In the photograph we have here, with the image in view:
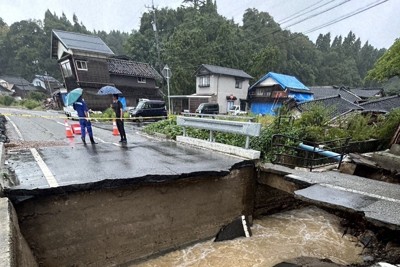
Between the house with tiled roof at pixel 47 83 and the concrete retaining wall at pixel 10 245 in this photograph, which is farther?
the house with tiled roof at pixel 47 83

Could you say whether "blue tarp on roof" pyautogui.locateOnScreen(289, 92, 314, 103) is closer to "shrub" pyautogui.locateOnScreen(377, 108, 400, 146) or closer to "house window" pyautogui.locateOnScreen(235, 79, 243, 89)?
"house window" pyautogui.locateOnScreen(235, 79, 243, 89)

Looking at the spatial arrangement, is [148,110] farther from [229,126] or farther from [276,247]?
[276,247]

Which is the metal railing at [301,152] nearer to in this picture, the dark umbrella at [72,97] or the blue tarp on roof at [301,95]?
the dark umbrella at [72,97]

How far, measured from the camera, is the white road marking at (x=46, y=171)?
4328 millimetres

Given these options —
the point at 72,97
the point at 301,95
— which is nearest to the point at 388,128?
the point at 72,97

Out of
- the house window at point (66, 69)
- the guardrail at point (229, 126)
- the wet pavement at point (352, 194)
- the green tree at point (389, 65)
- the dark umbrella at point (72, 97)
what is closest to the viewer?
the wet pavement at point (352, 194)

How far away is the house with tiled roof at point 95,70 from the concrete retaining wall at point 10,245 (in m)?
27.8

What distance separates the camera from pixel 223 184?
5895mm

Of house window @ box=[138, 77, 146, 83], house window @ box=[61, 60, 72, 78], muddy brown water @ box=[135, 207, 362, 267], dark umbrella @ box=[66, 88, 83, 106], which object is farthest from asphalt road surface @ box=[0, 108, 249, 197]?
house window @ box=[138, 77, 146, 83]

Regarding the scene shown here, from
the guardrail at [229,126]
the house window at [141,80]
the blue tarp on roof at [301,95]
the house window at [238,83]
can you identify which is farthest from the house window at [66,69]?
the blue tarp on roof at [301,95]

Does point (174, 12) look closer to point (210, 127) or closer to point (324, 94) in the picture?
point (324, 94)

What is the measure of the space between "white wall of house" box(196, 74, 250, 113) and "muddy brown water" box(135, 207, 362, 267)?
2965 centimetres

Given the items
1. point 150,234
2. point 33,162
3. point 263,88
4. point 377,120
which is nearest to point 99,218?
point 150,234

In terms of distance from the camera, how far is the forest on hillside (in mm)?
41000
